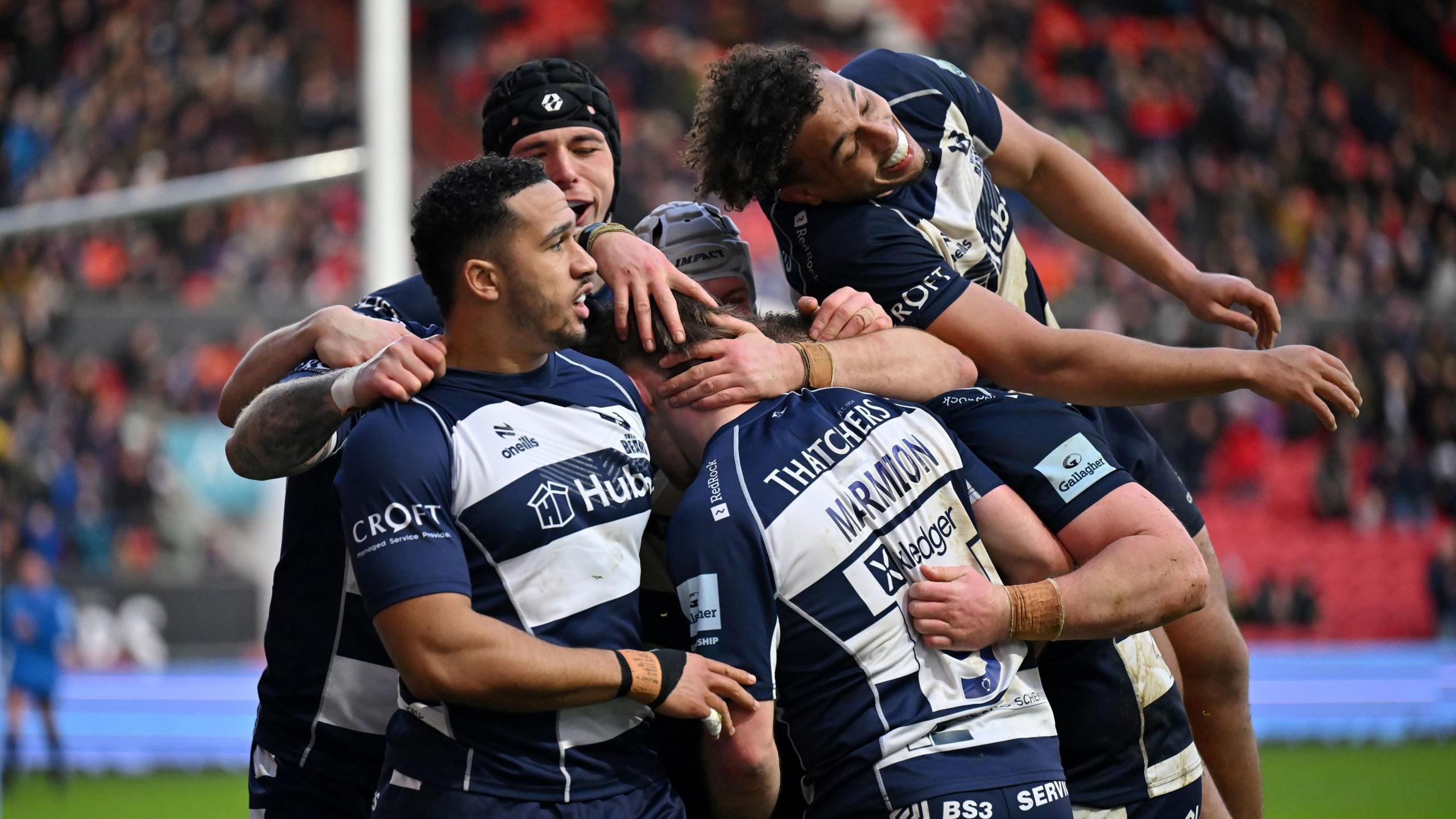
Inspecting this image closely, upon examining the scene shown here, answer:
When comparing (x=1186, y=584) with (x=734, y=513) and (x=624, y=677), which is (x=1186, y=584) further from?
(x=624, y=677)

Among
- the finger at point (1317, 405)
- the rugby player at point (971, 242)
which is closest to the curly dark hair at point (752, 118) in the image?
the rugby player at point (971, 242)

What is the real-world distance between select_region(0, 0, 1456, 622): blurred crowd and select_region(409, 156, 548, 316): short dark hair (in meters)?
13.8

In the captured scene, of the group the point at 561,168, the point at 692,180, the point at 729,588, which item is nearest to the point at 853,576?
the point at 729,588

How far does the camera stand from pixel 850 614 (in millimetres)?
3215

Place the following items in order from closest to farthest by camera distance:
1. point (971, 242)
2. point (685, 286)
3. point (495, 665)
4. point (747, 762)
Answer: point (495, 665) → point (747, 762) → point (685, 286) → point (971, 242)

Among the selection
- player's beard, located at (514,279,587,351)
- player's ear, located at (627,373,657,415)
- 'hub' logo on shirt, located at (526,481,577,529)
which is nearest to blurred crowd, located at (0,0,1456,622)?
player's ear, located at (627,373,657,415)

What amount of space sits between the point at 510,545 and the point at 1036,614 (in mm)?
1191

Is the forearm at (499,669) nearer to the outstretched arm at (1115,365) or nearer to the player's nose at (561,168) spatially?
the outstretched arm at (1115,365)

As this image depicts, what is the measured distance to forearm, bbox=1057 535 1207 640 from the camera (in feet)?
10.8

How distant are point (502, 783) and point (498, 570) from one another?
1.41 feet

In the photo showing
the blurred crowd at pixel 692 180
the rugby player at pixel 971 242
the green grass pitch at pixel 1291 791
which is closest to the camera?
the rugby player at pixel 971 242

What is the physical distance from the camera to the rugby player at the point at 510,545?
2865 mm

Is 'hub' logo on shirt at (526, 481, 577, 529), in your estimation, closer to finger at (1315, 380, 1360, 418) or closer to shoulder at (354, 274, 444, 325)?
shoulder at (354, 274, 444, 325)

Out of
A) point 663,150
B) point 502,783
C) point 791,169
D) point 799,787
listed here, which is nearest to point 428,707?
point 502,783
